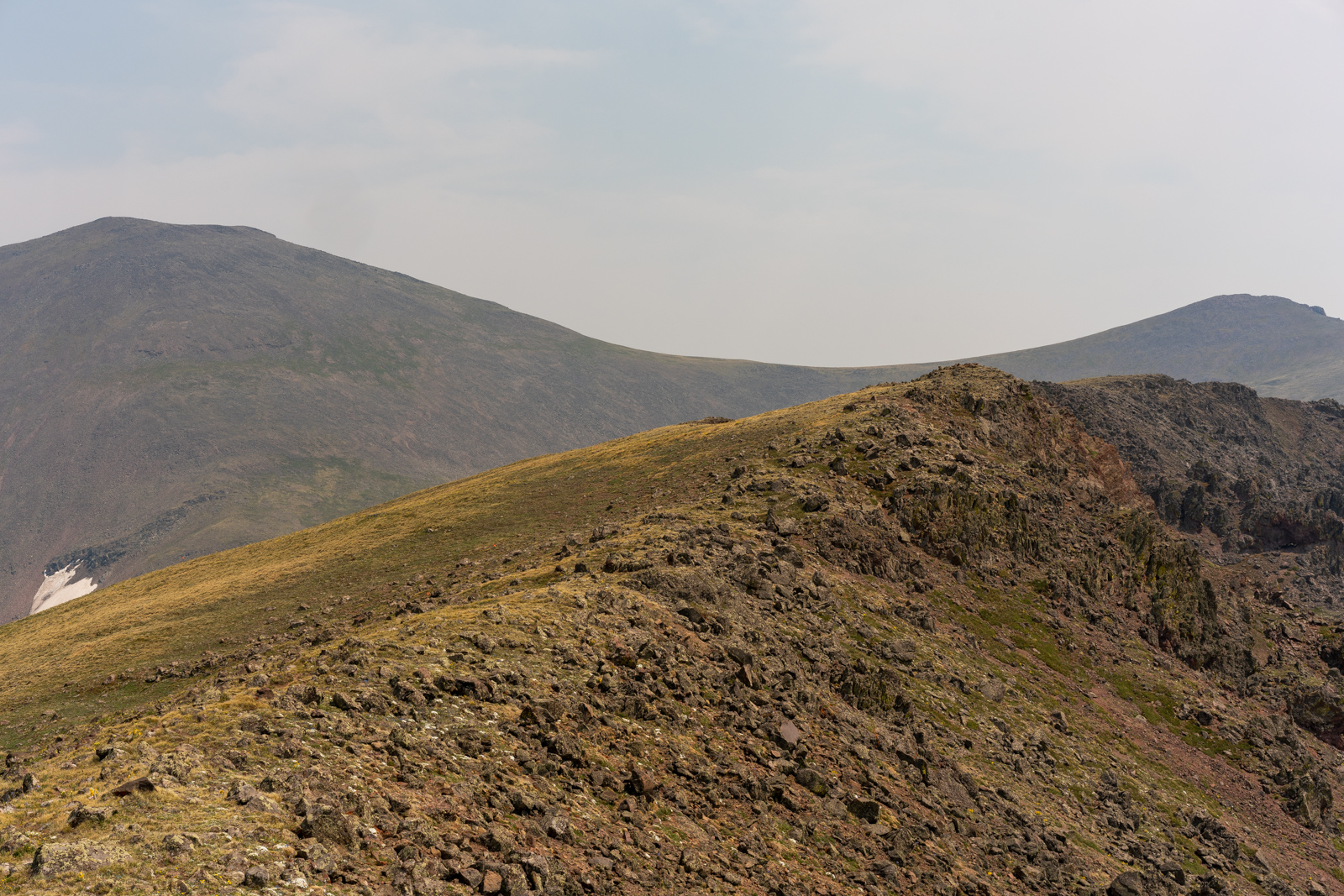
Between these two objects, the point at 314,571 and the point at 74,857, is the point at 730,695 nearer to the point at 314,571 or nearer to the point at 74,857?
the point at 74,857

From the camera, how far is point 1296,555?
394 ft

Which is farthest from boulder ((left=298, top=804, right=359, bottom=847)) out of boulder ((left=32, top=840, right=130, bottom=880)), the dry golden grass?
the dry golden grass

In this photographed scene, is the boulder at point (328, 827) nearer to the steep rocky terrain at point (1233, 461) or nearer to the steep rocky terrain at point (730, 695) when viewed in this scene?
the steep rocky terrain at point (730, 695)

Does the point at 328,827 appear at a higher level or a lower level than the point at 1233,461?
lower

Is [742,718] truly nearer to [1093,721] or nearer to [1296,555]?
[1093,721]

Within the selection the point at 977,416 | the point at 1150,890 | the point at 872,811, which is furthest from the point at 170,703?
the point at 977,416

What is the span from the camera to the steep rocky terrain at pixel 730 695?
20703 mm

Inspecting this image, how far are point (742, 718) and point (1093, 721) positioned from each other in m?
26.7

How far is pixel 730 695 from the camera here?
32.9 metres

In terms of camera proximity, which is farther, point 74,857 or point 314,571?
point 314,571

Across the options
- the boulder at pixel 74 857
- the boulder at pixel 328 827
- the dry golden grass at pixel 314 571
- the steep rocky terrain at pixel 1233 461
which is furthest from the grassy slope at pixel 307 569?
the steep rocky terrain at pixel 1233 461

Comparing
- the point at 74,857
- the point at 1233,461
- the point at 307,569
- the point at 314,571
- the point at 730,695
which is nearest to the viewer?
the point at 74,857

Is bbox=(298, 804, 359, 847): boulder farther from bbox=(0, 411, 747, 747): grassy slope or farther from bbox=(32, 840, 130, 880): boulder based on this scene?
bbox=(0, 411, 747, 747): grassy slope

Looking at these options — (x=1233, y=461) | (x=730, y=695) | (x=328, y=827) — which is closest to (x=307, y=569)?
(x=730, y=695)
